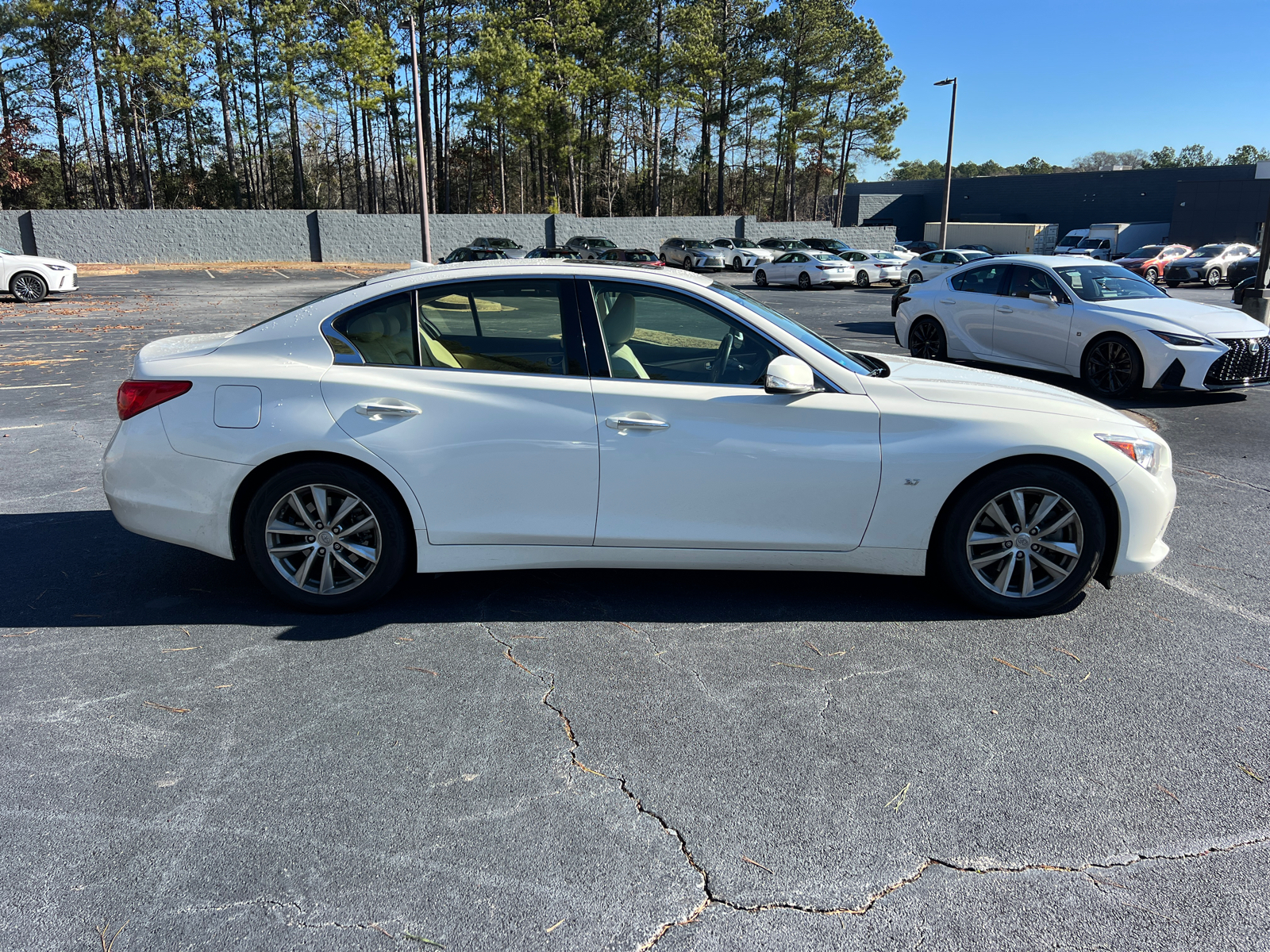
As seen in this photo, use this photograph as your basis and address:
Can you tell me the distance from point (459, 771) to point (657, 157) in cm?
5218

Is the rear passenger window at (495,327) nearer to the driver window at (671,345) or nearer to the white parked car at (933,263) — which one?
the driver window at (671,345)

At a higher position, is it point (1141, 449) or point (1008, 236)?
point (1008, 236)

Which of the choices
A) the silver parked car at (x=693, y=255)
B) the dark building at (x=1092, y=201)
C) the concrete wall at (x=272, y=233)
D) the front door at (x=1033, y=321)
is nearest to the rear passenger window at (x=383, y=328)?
the front door at (x=1033, y=321)

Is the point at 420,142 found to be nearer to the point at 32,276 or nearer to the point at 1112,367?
the point at 32,276

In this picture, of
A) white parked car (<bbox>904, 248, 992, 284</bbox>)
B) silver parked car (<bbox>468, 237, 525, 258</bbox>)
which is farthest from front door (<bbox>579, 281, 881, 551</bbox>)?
silver parked car (<bbox>468, 237, 525, 258</bbox>)

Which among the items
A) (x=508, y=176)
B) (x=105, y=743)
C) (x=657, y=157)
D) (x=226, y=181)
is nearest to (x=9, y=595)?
(x=105, y=743)

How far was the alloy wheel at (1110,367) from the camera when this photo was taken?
988cm

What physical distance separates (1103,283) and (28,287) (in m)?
22.8

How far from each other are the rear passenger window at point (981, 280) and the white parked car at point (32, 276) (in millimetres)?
20760

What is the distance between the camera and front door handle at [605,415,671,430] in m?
4.00

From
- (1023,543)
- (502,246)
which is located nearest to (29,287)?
(502,246)

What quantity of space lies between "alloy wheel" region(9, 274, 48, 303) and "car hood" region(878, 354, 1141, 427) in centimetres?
2322

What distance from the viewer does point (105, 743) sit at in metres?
3.17

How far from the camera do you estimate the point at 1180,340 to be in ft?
31.3
